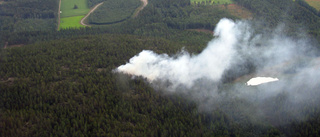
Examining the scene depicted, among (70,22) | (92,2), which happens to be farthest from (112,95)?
(92,2)

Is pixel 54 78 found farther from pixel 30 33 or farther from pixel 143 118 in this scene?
pixel 30 33

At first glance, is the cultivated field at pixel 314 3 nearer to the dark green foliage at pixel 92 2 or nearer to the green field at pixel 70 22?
the green field at pixel 70 22

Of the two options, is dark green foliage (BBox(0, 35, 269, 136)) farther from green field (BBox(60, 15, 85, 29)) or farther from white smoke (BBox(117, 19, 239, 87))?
green field (BBox(60, 15, 85, 29))

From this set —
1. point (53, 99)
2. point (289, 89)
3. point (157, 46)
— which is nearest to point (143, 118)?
point (53, 99)

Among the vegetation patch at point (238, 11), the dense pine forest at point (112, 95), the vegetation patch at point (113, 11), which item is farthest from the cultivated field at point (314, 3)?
the vegetation patch at point (113, 11)

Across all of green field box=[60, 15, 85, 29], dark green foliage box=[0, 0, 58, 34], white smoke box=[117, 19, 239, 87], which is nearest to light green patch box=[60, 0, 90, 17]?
dark green foliage box=[0, 0, 58, 34]

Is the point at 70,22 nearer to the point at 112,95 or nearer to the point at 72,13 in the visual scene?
the point at 72,13
